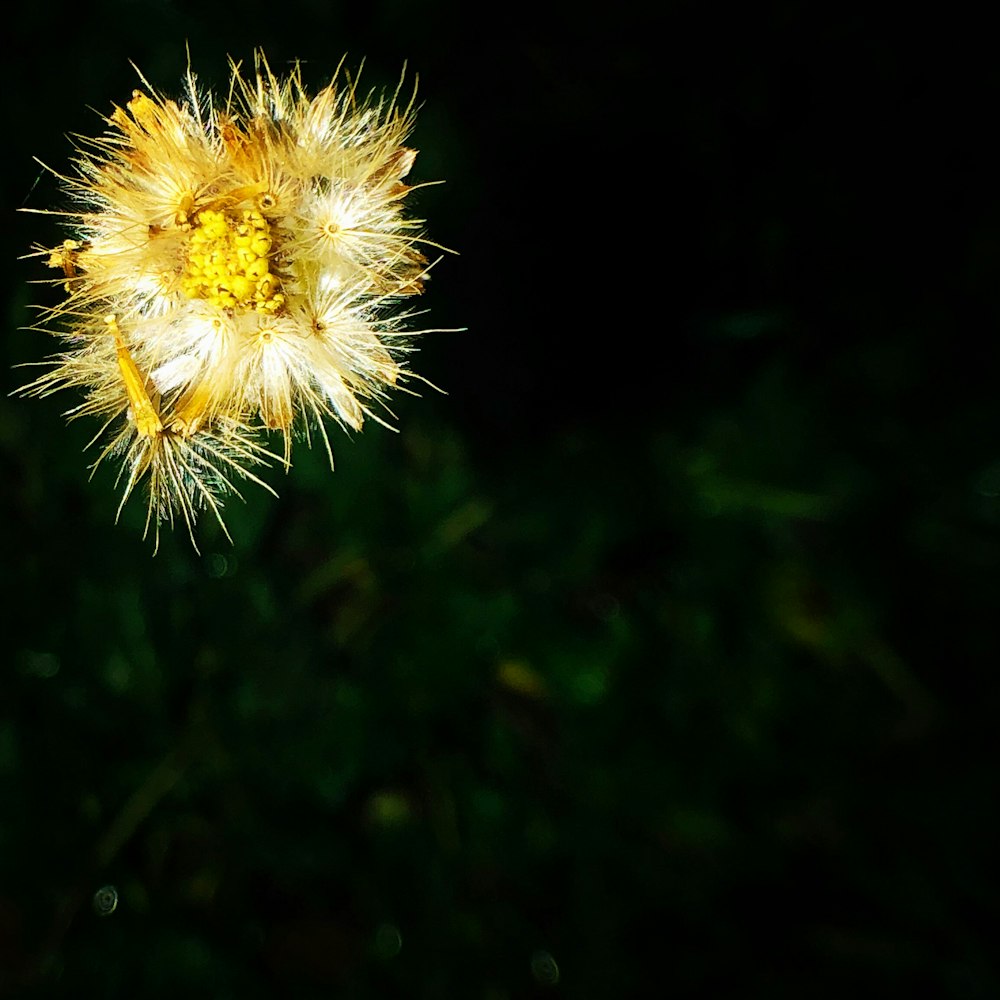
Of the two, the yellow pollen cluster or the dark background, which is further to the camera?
the dark background

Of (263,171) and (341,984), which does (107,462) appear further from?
(341,984)

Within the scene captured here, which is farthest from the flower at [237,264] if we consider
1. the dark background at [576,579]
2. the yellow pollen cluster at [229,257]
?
the dark background at [576,579]

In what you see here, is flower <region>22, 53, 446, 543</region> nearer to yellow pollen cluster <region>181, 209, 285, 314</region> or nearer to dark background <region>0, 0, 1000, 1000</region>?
yellow pollen cluster <region>181, 209, 285, 314</region>

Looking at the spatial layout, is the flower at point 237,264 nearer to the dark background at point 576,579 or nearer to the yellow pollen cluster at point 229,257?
the yellow pollen cluster at point 229,257

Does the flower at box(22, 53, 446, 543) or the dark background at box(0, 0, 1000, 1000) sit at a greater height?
the flower at box(22, 53, 446, 543)

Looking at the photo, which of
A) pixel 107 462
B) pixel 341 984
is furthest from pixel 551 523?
pixel 341 984

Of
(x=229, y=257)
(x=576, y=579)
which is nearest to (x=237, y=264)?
(x=229, y=257)

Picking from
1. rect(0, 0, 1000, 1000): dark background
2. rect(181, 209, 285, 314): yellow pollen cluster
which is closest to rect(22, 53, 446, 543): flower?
rect(181, 209, 285, 314): yellow pollen cluster
